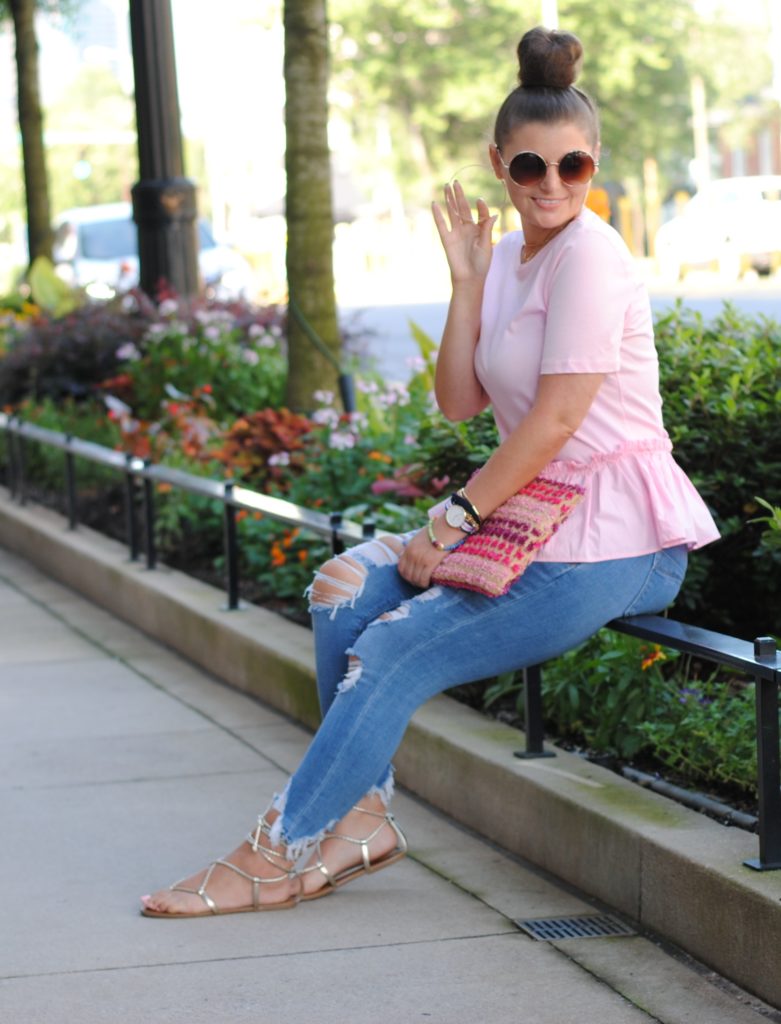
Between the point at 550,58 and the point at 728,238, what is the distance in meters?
27.8

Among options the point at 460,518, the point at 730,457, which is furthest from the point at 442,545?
the point at 730,457

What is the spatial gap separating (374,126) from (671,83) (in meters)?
10.3

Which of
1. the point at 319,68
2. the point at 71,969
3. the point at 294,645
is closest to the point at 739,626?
the point at 294,645

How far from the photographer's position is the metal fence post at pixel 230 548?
6.30 metres

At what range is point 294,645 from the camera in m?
5.81

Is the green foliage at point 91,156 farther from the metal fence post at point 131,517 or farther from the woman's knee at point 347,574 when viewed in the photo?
the woman's knee at point 347,574

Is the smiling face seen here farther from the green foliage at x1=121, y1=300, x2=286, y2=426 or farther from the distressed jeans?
the green foliage at x1=121, y1=300, x2=286, y2=426

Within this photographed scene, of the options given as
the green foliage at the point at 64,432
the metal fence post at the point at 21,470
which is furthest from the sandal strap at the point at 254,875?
the metal fence post at the point at 21,470

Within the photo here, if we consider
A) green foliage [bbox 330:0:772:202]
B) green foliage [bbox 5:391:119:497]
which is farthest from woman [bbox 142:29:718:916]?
green foliage [bbox 330:0:772:202]

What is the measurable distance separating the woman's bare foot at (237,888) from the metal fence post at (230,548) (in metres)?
2.52

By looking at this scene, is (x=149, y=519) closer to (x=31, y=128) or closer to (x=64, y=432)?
(x=64, y=432)

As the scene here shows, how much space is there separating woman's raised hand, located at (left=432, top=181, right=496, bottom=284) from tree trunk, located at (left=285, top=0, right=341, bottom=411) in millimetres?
4319

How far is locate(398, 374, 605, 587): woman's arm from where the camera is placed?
11.8 ft

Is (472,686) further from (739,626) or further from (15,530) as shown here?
(15,530)
